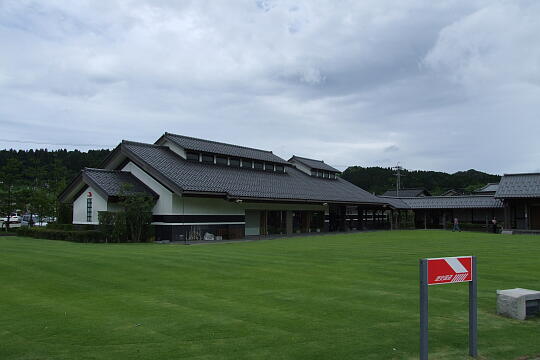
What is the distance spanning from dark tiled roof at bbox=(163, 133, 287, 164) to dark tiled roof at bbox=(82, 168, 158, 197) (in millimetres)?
4531

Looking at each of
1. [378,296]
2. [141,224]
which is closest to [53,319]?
[378,296]

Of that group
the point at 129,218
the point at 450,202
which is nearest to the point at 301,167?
the point at 450,202

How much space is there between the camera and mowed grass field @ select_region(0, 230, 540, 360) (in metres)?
5.61

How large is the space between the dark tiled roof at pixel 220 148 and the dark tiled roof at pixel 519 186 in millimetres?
19503

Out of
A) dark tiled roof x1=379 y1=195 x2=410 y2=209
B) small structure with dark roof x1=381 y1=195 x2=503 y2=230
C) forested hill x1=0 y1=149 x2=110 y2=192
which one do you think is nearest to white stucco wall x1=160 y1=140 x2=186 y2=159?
forested hill x1=0 y1=149 x2=110 y2=192

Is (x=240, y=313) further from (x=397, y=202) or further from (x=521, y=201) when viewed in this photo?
(x=397, y=202)

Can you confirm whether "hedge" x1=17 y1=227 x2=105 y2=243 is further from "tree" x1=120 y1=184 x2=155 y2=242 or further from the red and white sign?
the red and white sign

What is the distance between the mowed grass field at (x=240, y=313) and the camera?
5.61m

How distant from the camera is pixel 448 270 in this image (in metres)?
5.36

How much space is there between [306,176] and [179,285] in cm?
3412

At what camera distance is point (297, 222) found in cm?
3691

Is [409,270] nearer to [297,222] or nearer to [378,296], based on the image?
[378,296]

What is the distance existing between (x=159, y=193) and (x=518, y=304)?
879 inches

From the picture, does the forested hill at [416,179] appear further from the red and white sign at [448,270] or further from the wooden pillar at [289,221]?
the red and white sign at [448,270]
